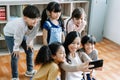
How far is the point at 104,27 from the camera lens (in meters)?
3.78

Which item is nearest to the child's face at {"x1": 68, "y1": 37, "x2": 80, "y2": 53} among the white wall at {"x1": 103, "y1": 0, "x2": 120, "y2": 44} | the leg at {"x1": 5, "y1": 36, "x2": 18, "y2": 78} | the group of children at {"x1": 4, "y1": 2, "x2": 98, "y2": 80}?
the group of children at {"x1": 4, "y1": 2, "x2": 98, "y2": 80}

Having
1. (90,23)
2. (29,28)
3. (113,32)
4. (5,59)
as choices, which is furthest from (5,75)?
(113,32)

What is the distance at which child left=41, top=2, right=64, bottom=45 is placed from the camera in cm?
202

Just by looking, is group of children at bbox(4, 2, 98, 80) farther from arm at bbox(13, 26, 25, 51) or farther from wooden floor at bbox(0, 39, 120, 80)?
wooden floor at bbox(0, 39, 120, 80)

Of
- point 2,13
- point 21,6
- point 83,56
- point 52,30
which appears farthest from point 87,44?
point 2,13

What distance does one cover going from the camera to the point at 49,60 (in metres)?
1.59

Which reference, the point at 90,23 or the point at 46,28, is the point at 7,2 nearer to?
the point at 46,28

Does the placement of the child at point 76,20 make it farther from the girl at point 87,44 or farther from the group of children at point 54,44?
the girl at point 87,44

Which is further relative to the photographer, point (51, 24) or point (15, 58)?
point (15, 58)

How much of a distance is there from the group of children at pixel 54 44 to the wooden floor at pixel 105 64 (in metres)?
0.26

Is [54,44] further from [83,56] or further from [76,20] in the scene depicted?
[76,20]

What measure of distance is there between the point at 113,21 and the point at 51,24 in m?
1.80

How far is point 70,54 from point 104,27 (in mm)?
2087

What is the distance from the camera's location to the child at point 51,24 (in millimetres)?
2021
